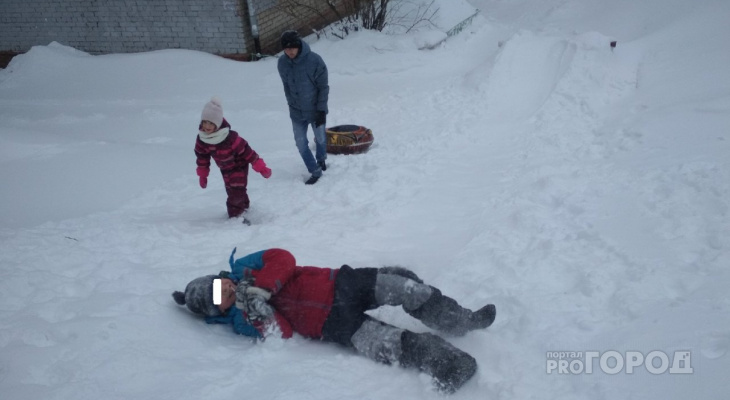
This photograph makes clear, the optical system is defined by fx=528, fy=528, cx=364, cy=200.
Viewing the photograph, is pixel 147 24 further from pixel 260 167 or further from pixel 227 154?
pixel 260 167

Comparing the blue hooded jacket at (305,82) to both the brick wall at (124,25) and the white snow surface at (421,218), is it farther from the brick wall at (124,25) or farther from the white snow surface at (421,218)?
the brick wall at (124,25)

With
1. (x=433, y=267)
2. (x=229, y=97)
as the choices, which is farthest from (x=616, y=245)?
(x=229, y=97)

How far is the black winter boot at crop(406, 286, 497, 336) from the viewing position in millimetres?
Answer: 3168

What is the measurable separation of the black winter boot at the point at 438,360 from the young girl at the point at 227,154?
8.72 ft

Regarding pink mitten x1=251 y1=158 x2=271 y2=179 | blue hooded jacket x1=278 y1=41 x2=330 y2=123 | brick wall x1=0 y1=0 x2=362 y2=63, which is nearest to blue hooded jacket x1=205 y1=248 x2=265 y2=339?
pink mitten x1=251 y1=158 x2=271 y2=179

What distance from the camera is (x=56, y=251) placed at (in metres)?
4.26

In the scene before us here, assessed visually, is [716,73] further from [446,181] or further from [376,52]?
[376,52]

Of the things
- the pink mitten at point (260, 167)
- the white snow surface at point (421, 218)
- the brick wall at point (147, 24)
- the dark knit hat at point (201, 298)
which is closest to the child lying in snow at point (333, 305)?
the dark knit hat at point (201, 298)

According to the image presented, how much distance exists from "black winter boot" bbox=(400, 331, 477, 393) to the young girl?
8.72 ft

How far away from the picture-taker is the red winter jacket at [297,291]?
335 centimetres

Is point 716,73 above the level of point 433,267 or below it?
above

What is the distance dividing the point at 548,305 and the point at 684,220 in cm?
135

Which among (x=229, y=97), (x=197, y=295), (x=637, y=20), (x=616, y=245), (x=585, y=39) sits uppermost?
(x=637, y=20)

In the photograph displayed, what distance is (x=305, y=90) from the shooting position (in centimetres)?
604
